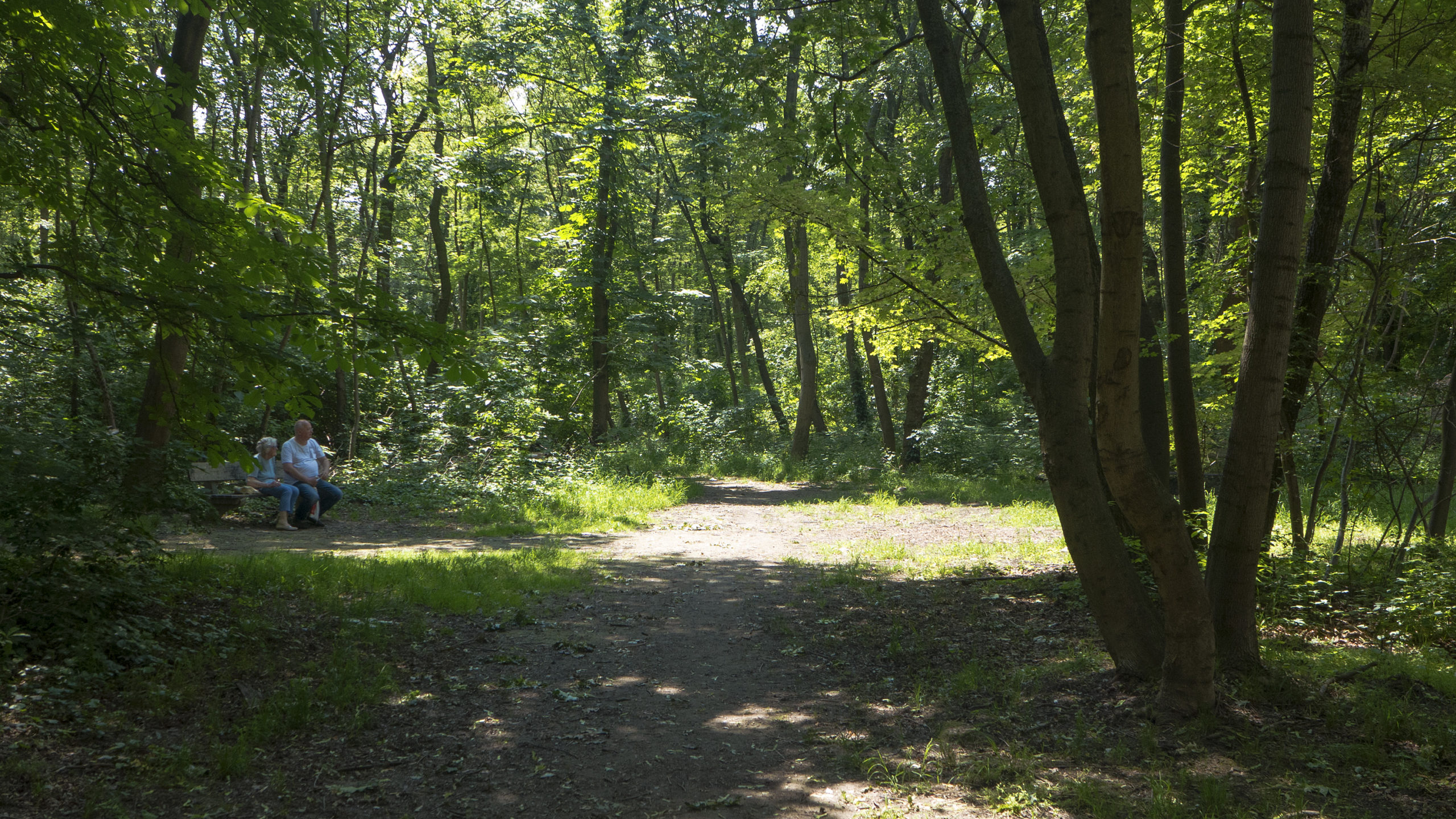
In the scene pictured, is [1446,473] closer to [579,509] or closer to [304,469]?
[579,509]

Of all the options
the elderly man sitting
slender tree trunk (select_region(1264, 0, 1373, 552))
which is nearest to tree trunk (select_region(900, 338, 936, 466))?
the elderly man sitting

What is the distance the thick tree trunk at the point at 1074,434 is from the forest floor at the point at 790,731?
0.35 m

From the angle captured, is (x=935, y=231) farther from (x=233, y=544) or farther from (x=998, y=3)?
(x=233, y=544)

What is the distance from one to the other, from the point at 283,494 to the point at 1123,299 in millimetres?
9640

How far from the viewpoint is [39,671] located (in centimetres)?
409

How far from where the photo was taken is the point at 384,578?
23.5 feet

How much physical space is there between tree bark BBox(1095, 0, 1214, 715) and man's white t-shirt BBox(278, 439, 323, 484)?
30.6 feet

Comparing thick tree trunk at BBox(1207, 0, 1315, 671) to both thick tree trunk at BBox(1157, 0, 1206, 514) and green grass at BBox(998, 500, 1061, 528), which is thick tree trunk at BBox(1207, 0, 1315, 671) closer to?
thick tree trunk at BBox(1157, 0, 1206, 514)

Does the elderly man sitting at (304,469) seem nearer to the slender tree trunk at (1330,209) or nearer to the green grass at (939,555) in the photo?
the green grass at (939,555)

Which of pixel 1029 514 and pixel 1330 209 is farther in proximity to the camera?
pixel 1029 514

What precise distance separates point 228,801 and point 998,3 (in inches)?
206

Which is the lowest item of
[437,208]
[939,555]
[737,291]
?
[939,555]

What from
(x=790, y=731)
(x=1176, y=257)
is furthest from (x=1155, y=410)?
(x=790, y=731)

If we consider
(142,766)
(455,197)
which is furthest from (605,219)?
(142,766)
